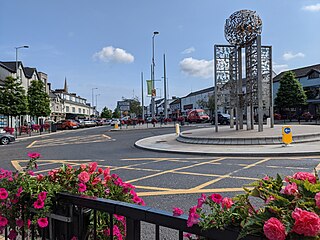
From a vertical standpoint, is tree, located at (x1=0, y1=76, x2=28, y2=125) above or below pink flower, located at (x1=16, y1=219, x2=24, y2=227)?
above

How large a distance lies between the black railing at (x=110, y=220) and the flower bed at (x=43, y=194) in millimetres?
105

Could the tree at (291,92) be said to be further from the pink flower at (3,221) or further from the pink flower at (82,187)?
the pink flower at (3,221)

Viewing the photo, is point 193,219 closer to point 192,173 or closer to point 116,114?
point 192,173

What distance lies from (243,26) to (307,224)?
1855cm

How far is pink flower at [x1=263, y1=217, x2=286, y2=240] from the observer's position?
4.52ft

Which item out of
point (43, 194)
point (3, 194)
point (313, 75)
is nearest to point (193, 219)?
point (43, 194)

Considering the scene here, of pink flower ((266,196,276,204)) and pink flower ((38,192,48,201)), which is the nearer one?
pink flower ((266,196,276,204))

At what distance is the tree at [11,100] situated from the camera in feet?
108

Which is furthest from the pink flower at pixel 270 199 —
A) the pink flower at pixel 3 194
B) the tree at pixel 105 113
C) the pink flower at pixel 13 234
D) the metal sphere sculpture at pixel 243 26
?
the tree at pixel 105 113

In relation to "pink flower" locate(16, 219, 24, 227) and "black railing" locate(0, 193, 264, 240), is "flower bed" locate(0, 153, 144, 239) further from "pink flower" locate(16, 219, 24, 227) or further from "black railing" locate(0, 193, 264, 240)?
"black railing" locate(0, 193, 264, 240)

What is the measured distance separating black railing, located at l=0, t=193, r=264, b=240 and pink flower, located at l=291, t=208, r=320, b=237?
33 cm

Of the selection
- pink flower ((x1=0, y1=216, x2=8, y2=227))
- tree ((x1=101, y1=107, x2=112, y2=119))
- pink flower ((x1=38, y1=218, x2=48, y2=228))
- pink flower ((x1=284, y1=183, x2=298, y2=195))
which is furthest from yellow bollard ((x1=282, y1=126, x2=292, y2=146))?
tree ((x1=101, y1=107, x2=112, y2=119))

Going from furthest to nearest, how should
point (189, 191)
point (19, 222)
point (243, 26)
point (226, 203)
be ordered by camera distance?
point (243, 26)
point (189, 191)
point (19, 222)
point (226, 203)

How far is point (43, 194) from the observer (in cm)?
245
